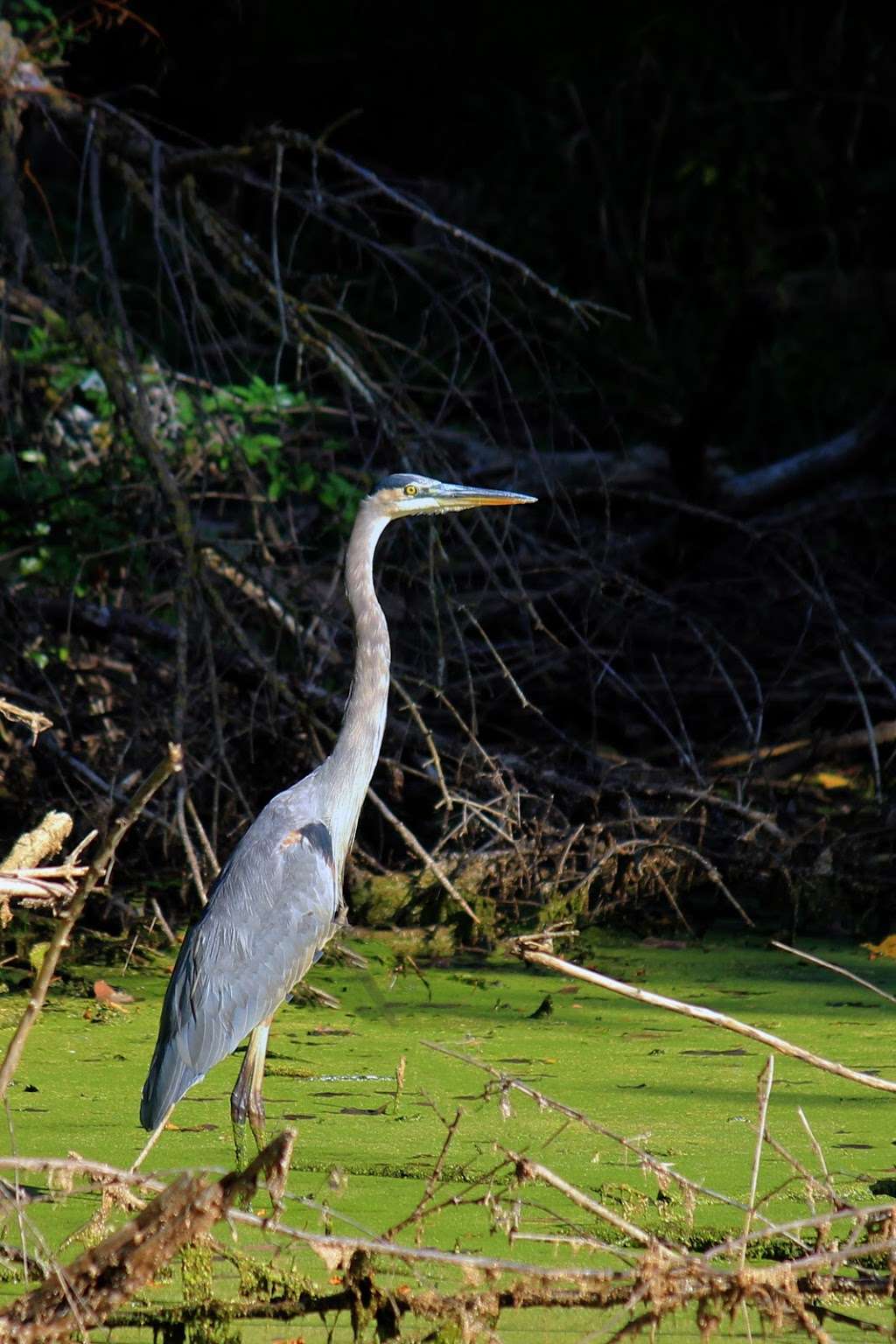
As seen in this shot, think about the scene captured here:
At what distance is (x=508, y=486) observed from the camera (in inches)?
316

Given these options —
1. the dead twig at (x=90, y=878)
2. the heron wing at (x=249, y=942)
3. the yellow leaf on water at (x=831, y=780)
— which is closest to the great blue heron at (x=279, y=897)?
the heron wing at (x=249, y=942)

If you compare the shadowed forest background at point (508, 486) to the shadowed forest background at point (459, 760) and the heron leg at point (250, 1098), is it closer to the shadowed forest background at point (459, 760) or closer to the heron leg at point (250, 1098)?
the shadowed forest background at point (459, 760)

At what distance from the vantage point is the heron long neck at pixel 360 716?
15.0ft

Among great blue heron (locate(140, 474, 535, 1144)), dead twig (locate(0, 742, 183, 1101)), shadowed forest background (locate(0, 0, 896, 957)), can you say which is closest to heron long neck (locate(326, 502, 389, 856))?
great blue heron (locate(140, 474, 535, 1144))

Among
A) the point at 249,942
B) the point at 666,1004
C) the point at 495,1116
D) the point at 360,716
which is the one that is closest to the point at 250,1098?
the point at 249,942

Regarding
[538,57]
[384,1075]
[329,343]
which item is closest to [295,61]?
[538,57]

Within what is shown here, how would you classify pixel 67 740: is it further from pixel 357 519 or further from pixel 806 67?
pixel 806 67

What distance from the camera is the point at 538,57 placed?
1323cm

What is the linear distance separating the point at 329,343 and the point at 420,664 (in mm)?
1939

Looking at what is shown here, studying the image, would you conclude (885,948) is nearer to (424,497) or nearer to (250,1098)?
(424,497)

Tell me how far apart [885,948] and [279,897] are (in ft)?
8.42

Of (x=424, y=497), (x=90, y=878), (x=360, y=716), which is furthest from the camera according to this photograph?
(x=424, y=497)

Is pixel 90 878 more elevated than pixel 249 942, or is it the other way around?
pixel 90 878

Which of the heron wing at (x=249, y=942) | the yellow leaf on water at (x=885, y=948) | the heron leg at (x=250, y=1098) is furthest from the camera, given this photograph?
the yellow leaf on water at (x=885, y=948)
